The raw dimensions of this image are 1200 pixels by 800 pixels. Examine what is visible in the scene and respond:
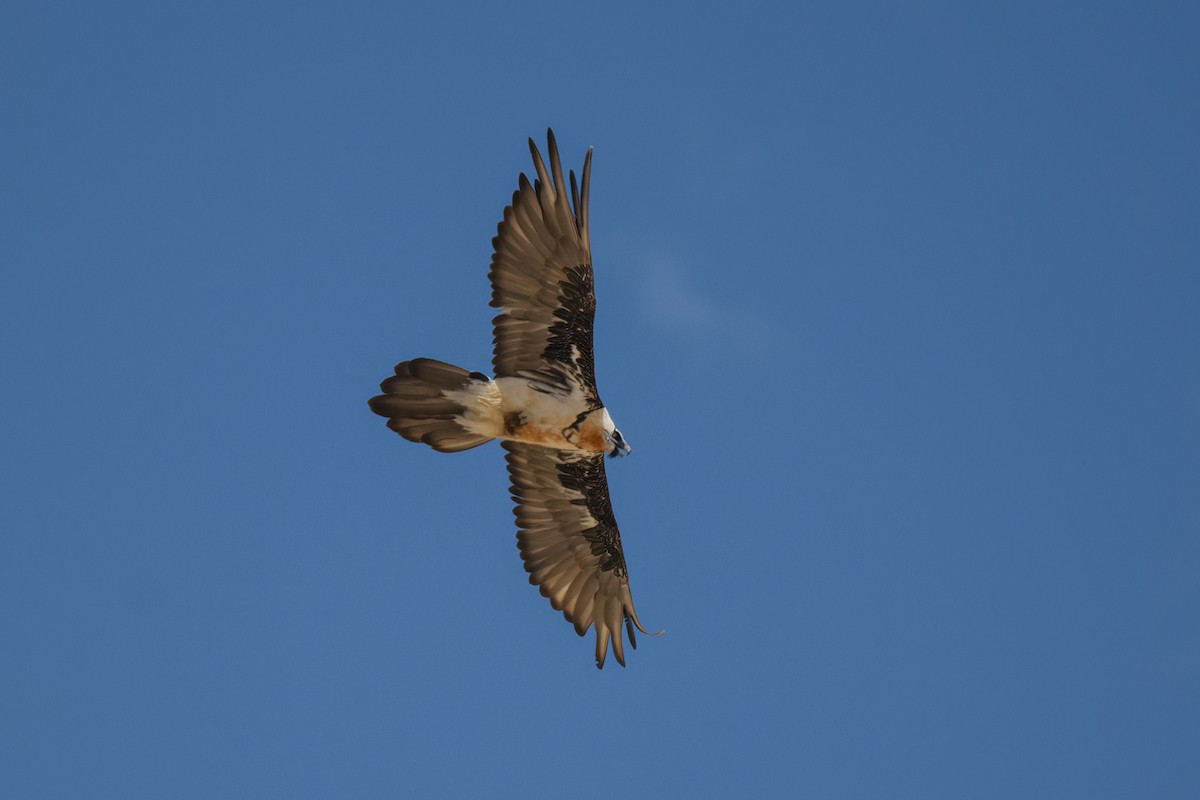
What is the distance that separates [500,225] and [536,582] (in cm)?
422

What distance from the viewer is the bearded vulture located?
12984 mm

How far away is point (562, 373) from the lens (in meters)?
13.7

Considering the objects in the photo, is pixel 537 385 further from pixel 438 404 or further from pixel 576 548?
pixel 576 548

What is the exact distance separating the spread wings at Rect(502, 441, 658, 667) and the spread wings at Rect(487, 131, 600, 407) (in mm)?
1460

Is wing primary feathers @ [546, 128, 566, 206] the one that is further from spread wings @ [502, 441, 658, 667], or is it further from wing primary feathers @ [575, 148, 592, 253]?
spread wings @ [502, 441, 658, 667]

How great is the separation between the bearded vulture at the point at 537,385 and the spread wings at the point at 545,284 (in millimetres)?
10

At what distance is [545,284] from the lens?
13.5 m

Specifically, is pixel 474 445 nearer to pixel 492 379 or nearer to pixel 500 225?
pixel 492 379

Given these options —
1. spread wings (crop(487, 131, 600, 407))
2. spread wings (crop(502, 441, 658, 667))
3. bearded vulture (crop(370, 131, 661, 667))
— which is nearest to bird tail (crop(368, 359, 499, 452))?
bearded vulture (crop(370, 131, 661, 667))

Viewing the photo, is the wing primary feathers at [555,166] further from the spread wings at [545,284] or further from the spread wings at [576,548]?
the spread wings at [576,548]

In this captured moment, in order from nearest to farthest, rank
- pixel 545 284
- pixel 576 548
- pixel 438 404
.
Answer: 1. pixel 438 404
2. pixel 545 284
3. pixel 576 548

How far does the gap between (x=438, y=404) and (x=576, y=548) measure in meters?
3.03

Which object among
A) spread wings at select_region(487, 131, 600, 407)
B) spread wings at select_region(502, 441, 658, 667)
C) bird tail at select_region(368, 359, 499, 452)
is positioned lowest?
spread wings at select_region(502, 441, 658, 667)

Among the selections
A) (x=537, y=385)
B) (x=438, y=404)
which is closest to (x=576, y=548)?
(x=537, y=385)
